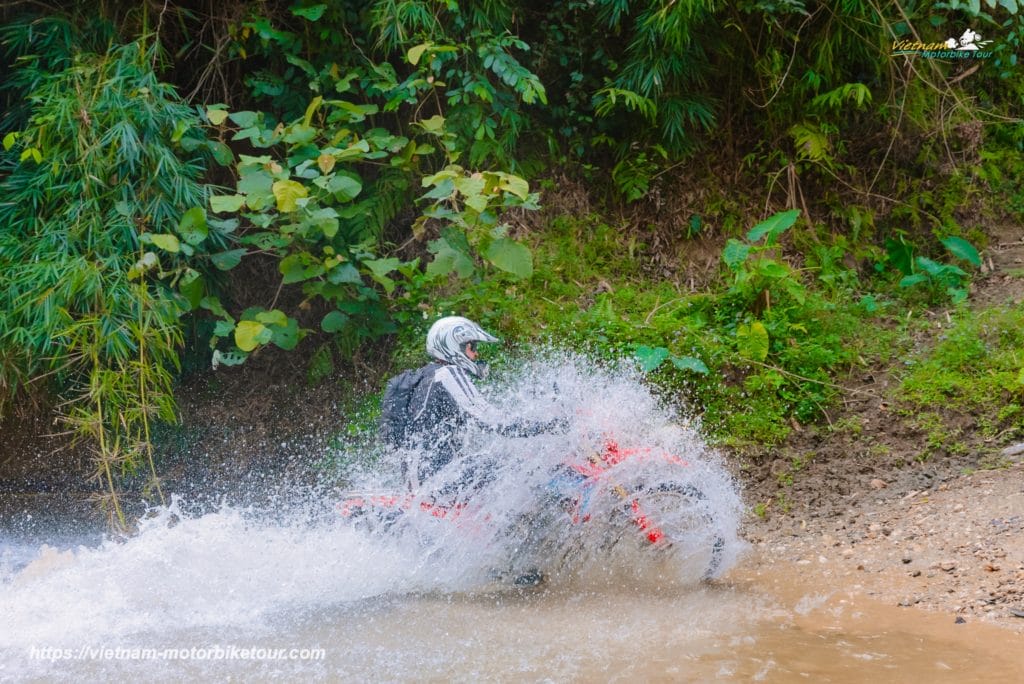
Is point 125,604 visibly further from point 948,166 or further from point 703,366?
point 948,166

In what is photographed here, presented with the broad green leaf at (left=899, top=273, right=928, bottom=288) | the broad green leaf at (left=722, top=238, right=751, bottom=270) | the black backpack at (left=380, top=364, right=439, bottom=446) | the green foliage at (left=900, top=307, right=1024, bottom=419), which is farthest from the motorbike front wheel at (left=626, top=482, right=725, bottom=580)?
the broad green leaf at (left=899, top=273, right=928, bottom=288)

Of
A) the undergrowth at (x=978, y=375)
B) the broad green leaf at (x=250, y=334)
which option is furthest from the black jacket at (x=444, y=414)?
the undergrowth at (x=978, y=375)

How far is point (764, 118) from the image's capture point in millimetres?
8641

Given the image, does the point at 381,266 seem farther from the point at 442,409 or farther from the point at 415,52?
the point at 442,409

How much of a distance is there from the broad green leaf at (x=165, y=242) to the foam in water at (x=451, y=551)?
6.12ft

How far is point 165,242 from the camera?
20.6 feet

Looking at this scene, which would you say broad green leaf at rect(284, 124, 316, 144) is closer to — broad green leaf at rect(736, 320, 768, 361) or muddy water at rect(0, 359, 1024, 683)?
muddy water at rect(0, 359, 1024, 683)

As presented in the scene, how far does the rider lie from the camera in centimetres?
532

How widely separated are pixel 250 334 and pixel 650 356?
9.36ft

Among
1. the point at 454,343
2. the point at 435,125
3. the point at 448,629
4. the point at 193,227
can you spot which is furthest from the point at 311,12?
the point at 448,629

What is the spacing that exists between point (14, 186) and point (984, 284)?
776 centimetres

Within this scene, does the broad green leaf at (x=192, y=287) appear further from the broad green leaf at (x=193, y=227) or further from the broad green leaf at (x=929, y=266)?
the broad green leaf at (x=929, y=266)

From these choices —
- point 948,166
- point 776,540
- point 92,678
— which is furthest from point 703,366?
point 92,678

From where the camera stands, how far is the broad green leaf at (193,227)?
6.47 meters
